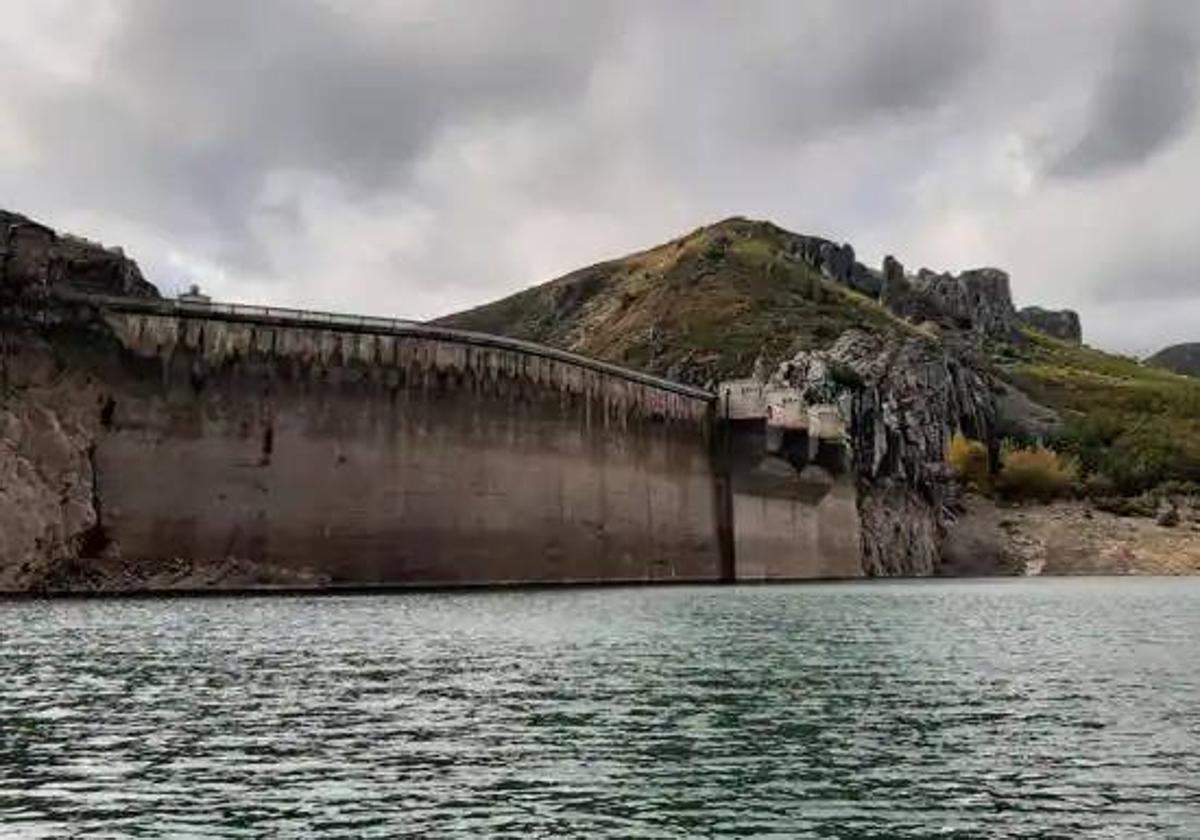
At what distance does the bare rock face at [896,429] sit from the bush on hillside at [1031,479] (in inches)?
288

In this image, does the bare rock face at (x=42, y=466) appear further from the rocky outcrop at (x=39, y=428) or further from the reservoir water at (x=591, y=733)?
the reservoir water at (x=591, y=733)

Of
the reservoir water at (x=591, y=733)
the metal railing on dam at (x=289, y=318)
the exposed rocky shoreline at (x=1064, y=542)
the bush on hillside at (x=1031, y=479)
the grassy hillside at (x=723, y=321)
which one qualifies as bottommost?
the reservoir water at (x=591, y=733)

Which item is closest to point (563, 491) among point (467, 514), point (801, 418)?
point (467, 514)

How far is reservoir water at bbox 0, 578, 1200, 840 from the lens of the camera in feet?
60.5

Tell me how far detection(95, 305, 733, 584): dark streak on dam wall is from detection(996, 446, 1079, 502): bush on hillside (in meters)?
69.6

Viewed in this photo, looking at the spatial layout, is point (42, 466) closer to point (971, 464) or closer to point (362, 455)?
point (362, 455)

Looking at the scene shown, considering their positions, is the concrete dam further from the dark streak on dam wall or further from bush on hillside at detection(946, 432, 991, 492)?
bush on hillside at detection(946, 432, 991, 492)

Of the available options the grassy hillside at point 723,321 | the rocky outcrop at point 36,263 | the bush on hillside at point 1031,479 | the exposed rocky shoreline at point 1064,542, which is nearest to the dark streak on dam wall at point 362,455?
the rocky outcrop at point 36,263

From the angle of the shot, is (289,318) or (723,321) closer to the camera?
(289,318)

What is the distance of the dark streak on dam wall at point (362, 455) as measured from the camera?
75.4 m

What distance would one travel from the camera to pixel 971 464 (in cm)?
15375

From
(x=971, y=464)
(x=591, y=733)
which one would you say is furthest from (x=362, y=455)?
(x=971, y=464)

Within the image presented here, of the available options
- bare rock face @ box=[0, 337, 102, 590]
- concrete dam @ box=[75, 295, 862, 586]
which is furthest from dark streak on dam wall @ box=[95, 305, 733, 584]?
bare rock face @ box=[0, 337, 102, 590]

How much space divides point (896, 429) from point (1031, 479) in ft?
74.5
